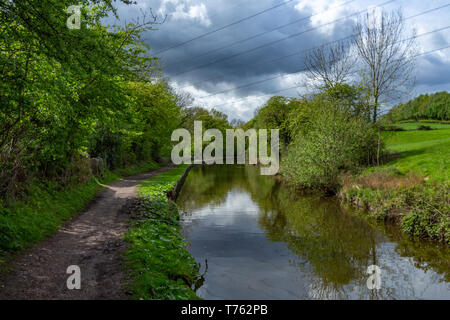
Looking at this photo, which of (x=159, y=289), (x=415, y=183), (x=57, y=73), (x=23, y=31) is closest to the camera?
(x=159, y=289)

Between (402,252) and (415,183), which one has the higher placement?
(415,183)

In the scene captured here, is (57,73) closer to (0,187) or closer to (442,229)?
(0,187)

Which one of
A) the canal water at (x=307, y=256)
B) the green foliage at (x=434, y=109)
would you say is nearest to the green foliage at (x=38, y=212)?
the canal water at (x=307, y=256)

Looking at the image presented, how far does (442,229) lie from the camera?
10.1m

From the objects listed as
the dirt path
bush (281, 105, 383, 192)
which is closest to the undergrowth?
bush (281, 105, 383, 192)

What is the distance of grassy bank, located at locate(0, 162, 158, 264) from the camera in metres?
6.82

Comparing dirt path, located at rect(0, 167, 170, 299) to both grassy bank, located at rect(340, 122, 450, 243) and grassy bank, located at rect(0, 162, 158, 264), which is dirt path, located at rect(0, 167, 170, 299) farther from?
grassy bank, located at rect(340, 122, 450, 243)

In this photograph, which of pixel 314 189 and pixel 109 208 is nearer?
pixel 109 208

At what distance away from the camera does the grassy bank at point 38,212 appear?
6.82 metres

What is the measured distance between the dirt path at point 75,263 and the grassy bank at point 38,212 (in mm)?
308

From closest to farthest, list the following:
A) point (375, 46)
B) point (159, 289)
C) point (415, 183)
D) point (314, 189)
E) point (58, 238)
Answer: point (159, 289), point (58, 238), point (415, 183), point (314, 189), point (375, 46)

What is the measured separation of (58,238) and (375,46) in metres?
24.4

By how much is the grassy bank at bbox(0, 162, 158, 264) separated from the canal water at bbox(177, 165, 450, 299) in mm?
4140
